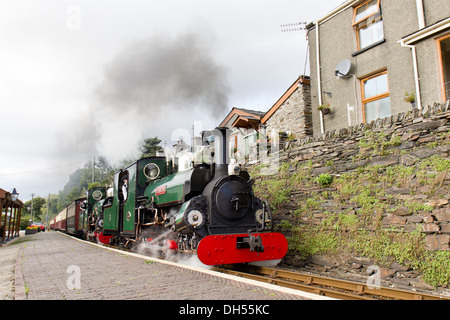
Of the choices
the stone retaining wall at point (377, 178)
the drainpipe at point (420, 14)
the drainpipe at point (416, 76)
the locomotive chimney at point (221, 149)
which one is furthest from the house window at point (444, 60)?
the locomotive chimney at point (221, 149)

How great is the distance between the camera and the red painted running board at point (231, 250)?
19.3ft

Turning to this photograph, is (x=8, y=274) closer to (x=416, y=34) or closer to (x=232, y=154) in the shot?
(x=232, y=154)

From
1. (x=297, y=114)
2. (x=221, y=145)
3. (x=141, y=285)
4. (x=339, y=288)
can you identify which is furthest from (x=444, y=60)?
(x=141, y=285)

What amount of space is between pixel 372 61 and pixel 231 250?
25.6 feet

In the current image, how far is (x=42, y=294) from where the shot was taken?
4176mm

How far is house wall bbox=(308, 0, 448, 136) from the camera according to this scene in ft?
28.8

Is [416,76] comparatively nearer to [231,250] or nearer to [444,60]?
[444,60]

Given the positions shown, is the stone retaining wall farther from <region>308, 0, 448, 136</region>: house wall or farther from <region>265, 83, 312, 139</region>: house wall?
<region>265, 83, 312, 139</region>: house wall

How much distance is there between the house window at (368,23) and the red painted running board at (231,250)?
7607 mm

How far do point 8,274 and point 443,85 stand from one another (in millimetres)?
10841

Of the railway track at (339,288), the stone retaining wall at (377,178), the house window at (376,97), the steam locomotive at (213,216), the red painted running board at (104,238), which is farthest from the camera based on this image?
the red painted running board at (104,238)

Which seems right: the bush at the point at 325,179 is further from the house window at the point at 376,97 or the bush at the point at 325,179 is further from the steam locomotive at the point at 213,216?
the house window at the point at 376,97

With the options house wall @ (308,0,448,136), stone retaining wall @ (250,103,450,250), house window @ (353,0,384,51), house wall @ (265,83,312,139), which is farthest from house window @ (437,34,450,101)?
house wall @ (265,83,312,139)

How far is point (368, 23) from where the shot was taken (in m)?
10.6
